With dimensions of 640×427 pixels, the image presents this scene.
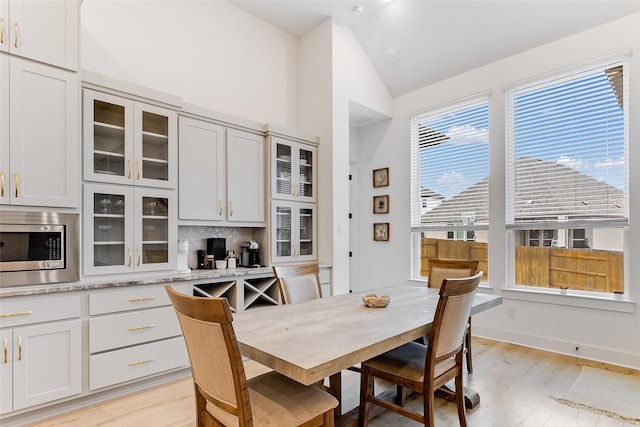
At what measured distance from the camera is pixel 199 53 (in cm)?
370

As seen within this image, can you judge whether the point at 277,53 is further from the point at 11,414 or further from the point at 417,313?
the point at 11,414

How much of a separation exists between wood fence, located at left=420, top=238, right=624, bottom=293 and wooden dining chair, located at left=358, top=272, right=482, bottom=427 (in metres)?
2.37

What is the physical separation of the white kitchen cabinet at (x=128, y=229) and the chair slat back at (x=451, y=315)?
7.47 ft

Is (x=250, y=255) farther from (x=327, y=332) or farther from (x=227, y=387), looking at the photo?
(x=227, y=387)

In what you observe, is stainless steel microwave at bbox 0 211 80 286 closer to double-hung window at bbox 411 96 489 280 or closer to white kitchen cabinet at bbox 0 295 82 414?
white kitchen cabinet at bbox 0 295 82 414

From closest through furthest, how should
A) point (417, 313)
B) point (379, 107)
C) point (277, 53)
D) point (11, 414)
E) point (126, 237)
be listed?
point (417, 313), point (11, 414), point (126, 237), point (277, 53), point (379, 107)

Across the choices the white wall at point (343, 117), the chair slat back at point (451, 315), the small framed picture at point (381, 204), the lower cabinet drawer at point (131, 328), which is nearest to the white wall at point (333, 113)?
the white wall at point (343, 117)

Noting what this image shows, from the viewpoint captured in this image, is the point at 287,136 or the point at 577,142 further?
the point at 287,136

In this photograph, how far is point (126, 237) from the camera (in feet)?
8.86

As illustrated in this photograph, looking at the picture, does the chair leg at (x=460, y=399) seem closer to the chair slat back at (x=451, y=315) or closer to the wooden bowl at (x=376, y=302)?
the chair slat back at (x=451, y=315)

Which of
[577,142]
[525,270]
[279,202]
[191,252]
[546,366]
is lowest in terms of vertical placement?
[546,366]

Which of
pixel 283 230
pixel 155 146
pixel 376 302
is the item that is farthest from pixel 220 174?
pixel 376 302

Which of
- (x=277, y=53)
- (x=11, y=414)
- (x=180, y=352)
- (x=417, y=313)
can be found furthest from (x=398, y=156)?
(x=11, y=414)

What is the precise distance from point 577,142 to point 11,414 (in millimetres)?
5152
